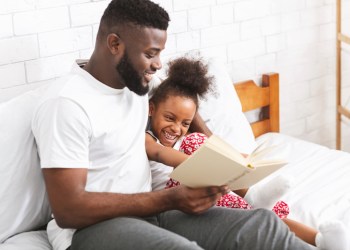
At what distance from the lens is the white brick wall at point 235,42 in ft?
6.50

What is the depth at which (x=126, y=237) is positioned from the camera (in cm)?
142

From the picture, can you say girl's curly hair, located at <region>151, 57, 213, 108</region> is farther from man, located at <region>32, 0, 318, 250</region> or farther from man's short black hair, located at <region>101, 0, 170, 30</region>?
man's short black hair, located at <region>101, 0, 170, 30</region>

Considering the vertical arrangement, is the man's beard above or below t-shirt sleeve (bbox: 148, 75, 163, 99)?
above

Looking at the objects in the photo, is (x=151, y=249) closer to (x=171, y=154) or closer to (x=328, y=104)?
(x=171, y=154)

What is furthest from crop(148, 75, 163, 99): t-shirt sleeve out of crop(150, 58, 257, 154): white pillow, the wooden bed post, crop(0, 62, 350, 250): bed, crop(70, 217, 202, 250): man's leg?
the wooden bed post

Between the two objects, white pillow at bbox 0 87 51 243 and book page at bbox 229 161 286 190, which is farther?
white pillow at bbox 0 87 51 243

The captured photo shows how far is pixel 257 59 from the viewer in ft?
8.71

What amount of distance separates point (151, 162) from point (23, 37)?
574 millimetres

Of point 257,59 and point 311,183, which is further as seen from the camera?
point 257,59

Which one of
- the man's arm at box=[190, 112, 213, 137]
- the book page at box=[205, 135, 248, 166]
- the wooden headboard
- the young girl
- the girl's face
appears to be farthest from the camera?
the wooden headboard

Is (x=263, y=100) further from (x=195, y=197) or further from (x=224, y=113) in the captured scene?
(x=195, y=197)

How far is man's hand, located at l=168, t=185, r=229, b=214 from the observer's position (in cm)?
151

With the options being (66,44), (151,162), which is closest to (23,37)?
(66,44)

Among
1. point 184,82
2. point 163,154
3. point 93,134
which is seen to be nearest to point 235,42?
point 184,82
